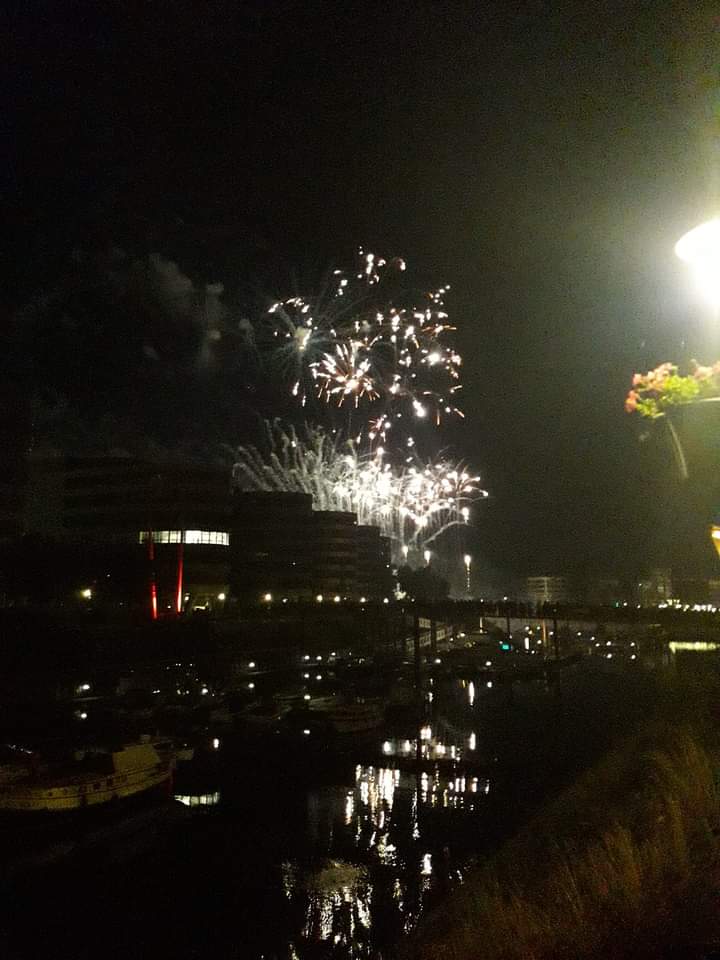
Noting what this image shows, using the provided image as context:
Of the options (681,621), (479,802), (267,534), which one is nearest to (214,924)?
(479,802)

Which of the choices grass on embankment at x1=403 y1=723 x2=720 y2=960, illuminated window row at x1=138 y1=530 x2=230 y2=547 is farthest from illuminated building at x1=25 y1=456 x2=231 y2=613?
grass on embankment at x1=403 y1=723 x2=720 y2=960

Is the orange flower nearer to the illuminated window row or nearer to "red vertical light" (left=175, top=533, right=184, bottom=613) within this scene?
"red vertical light" (left=175, top=533, right=184, bottom=613)

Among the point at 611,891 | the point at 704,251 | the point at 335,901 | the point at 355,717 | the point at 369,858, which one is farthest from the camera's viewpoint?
the point at 355,717

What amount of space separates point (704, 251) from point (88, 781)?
1043 inches

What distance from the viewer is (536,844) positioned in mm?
12023

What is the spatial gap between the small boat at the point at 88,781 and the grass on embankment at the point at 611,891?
19122mm

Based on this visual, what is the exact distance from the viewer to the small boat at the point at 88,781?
84.0 ft

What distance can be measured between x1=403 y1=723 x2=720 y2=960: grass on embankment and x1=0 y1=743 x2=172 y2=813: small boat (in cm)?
1912

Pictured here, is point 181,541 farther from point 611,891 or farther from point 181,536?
point 611,891

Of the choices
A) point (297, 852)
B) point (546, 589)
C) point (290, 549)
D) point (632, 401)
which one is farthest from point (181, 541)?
point (546, 589)

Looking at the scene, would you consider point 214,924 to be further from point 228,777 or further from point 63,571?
point 63,571

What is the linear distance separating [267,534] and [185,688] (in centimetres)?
4398

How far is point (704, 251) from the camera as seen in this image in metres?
5.88

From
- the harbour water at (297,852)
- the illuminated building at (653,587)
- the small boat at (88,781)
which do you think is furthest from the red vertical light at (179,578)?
the illuminated building at (653,587)
